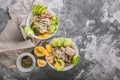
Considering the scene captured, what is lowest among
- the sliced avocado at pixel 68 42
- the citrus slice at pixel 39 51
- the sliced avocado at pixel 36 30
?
the citrus slice at pixel 39 51

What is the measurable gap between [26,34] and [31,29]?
0.05m

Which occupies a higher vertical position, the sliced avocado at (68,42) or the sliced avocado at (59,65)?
the sliced avocado at (68,42)

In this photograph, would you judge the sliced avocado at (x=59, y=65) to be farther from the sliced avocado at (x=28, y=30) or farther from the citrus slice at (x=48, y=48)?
the sliced avocado at (x=28, y=30)

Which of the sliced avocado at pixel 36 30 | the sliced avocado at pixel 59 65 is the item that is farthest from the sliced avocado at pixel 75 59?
the sliced avocado at pixel 36 30

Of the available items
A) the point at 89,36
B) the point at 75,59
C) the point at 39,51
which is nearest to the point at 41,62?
the point at 39,51

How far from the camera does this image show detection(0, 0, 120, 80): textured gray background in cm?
130

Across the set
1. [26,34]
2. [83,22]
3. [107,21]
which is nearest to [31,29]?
[26,34]

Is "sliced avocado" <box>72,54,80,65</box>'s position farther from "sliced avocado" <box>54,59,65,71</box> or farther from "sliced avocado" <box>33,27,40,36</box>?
"sliced avocado" <box>33,27,40,36</box>

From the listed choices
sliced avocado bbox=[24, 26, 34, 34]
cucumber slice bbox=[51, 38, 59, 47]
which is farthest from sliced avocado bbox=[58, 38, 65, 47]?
sliced avocado bbox=[24, 26, 34, 34]

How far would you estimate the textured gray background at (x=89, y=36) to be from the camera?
1.30 meters

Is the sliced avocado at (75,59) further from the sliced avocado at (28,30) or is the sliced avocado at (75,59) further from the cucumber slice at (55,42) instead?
the sliced avocado at (28,30)

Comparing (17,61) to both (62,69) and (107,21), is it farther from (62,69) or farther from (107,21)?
(107,21)

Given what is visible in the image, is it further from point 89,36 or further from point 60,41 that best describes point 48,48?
point 89,36

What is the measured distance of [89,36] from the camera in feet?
4.38
